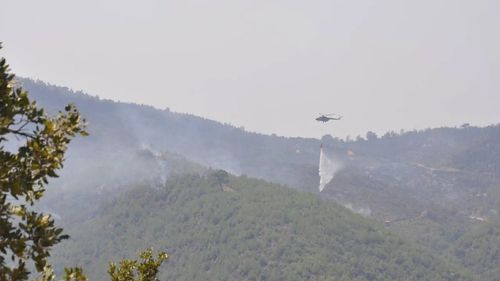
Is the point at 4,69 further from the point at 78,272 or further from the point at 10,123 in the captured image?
the point at 78,272

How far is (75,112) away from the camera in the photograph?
18328mm

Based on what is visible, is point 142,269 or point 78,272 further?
point 142,269

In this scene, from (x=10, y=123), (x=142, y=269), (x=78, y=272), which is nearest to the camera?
(x=10, y=123)

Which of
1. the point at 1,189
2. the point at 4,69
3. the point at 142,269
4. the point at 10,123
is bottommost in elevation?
the point at 142,269

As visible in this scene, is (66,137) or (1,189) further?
(66,137)

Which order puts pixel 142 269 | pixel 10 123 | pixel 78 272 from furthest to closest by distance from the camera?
pixel 142 269, pixel 78 272, pixel 10 123

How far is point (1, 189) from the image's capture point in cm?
1675

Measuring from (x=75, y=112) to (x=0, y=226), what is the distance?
295cm

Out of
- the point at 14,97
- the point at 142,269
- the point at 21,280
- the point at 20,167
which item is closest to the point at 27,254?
the point at 21,280

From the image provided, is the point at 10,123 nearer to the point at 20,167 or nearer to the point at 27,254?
the point at 20,167

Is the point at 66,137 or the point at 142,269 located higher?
the point at 66,137

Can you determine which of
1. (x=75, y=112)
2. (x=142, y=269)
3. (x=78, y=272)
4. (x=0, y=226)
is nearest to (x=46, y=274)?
(x=78, y=272)

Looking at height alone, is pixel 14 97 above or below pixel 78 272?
above

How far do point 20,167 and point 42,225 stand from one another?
1.18 meters
